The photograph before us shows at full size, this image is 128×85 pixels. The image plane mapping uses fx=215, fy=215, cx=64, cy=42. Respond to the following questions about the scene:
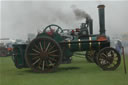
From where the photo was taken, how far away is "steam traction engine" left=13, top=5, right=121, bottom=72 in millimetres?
6871

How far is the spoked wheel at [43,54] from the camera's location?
6852 mm

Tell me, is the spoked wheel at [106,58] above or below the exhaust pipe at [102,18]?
below

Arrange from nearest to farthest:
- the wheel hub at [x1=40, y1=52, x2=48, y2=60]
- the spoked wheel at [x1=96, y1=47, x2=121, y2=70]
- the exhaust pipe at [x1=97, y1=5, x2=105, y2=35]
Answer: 1. the wheel hub at [x1=40, y1=52, x2=48, y2=60]
2. the spoked wheel at [x1=96, y1=47, x2=121, y2=70]
3. the exhaust pipe at [x1=97, y1=5, x2=105, y2=35]

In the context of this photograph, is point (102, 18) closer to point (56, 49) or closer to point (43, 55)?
point (56, 49)

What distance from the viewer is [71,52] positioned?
7453mm

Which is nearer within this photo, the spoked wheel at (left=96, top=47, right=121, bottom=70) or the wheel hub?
the wheel hub

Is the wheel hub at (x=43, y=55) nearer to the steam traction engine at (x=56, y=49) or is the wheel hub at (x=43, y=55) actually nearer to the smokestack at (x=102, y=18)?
the steam traction engine at (x=56, y=49)

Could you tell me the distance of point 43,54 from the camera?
6848mm

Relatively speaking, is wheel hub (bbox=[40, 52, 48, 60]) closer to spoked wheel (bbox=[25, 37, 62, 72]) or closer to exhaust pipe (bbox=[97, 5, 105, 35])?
spoked wheel (bbox=[25, 37, 62, 72])

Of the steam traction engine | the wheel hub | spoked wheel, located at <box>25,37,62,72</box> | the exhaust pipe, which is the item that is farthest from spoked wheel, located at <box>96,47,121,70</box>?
the wheel hub

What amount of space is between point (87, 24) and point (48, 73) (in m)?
3.04

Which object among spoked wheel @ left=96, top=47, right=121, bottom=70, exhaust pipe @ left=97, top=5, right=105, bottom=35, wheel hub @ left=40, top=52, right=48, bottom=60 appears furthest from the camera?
exhaust pipe @ left=97, top=5, right=105, bottom=35

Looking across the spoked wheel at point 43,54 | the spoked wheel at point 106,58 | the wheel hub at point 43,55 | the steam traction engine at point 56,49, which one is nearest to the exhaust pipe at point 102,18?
the steam traction engine at point 56,49

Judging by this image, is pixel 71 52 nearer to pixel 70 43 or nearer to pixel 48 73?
pixel 70 43
